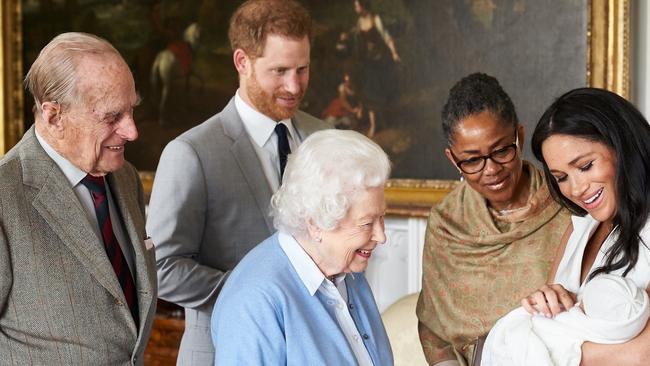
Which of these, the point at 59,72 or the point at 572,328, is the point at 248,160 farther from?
the point at 572,328

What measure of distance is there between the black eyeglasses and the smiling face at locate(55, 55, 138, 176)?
1303 millimetres

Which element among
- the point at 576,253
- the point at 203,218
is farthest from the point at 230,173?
the point at 576,253

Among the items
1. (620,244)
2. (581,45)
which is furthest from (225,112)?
(581,45)

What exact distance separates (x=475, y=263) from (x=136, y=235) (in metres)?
1.39

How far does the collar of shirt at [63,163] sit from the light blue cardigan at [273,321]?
24.5 inches

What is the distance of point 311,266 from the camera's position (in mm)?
2891

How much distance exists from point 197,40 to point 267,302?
464cm

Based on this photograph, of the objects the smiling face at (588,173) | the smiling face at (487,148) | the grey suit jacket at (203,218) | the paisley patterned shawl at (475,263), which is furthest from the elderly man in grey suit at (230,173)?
the smiling face at (588,173)

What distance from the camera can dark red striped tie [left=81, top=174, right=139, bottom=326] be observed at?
3.05 meters

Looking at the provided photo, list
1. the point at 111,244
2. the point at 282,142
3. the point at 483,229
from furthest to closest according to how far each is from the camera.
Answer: the point at 282,142 < the point at 483,229 < the point at 111,244

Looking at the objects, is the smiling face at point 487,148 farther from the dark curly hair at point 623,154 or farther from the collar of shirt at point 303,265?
the collar of shirt at point 303,265

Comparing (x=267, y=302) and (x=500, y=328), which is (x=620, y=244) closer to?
(x=500, y=328)

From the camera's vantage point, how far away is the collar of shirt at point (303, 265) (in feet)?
9.41

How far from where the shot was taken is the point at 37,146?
2.90m
